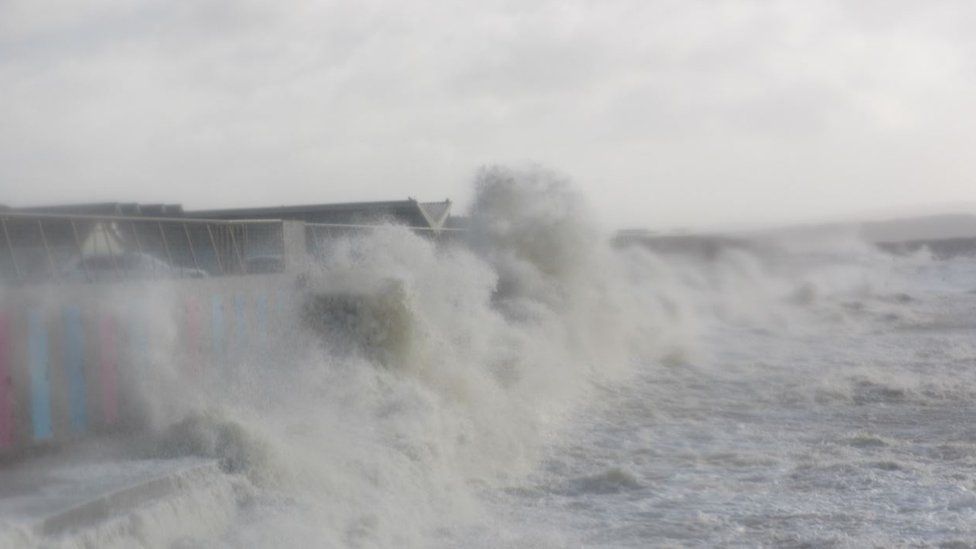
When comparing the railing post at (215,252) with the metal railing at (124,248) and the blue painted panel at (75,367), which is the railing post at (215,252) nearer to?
the metal railing at (124,248)

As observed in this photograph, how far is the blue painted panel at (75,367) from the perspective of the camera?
863cm

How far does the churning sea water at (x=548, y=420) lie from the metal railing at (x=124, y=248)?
2.93ft

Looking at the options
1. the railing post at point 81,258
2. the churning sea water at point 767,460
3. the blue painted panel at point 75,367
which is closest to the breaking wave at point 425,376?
the churning sea water at point 767,460

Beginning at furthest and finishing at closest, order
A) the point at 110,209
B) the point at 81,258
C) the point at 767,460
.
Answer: the point at 110,209 < the point at 767,460 < the point at 81,258

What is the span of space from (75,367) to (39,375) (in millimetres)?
424

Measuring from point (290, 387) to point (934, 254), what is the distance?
6926 cm

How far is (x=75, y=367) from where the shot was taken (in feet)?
28.6

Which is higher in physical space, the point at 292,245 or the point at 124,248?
the point at 124,248

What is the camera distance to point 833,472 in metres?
10.1

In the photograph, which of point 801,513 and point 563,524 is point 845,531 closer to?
point 801,513

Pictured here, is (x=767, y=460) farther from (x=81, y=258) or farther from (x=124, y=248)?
(x=124, y=248)

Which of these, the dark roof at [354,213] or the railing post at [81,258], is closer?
the railing post at [81,258]

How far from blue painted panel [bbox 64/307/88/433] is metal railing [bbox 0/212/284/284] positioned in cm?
43

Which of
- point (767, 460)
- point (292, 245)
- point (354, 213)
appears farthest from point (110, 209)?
point (767, 460)
